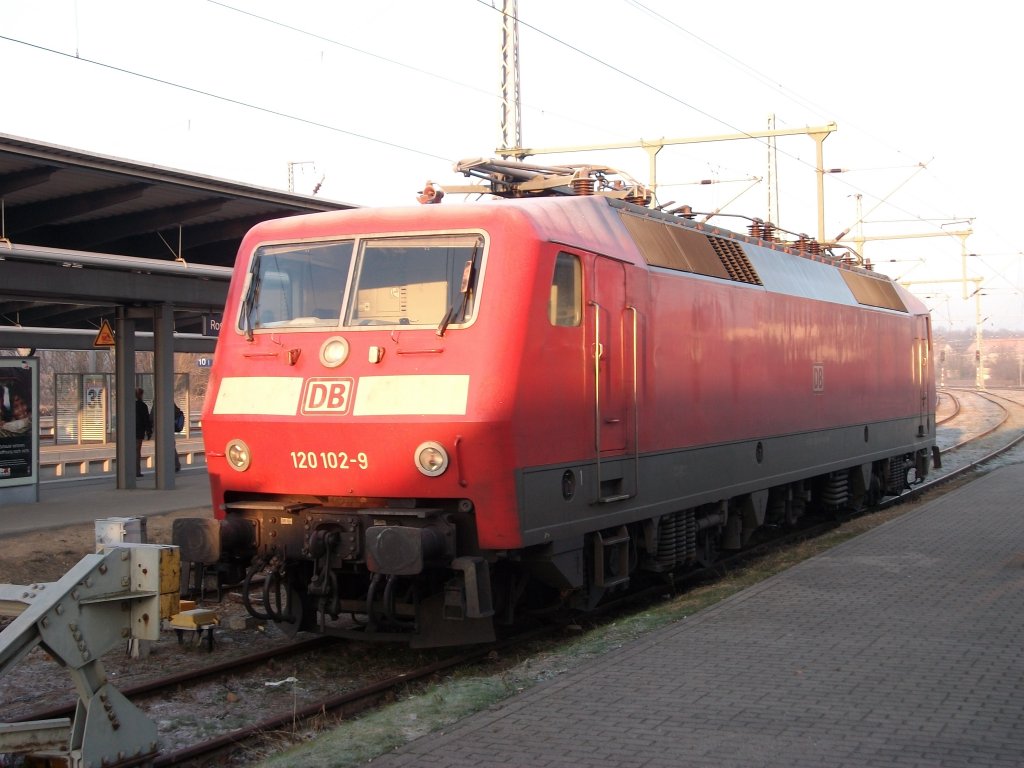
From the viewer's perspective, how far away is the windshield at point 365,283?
8.14 metres

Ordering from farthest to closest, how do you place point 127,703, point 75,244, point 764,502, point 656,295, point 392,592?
point 75,244
point 764,502
point 656,295
point 392,592
point 127,703

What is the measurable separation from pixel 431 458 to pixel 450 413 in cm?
34

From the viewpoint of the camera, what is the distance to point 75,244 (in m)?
17.0

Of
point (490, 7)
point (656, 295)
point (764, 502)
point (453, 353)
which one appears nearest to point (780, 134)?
point (490, 7)

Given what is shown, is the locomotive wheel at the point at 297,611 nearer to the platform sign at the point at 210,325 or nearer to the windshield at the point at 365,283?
the windshield at the point at 365,283

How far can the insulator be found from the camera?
9.99m

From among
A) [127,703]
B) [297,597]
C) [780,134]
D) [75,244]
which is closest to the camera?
[127,703]

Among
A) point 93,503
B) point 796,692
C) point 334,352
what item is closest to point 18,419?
point 93,503

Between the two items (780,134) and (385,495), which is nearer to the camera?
(385,495)

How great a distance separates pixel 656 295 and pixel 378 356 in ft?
9.10

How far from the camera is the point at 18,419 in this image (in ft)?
53.0

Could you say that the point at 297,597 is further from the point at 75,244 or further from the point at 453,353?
the point at 75,244

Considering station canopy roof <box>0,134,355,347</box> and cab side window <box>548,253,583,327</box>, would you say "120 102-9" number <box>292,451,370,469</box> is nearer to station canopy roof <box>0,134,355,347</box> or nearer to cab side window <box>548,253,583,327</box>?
cab side window <box>548,253,583,327</box>

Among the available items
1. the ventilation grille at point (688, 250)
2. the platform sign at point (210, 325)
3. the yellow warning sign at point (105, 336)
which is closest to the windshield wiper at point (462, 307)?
the ventilation grille at point (688, 250)
